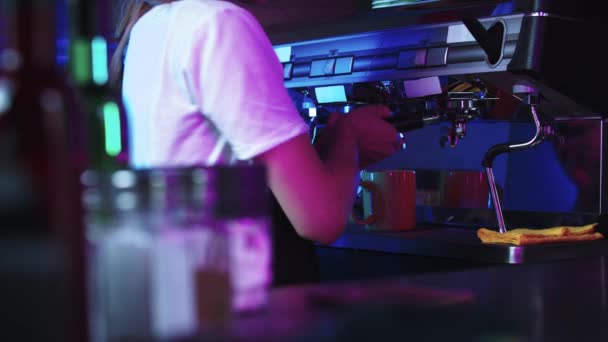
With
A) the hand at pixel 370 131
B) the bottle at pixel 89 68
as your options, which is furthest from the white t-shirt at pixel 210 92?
the bottle at pixel 89 68

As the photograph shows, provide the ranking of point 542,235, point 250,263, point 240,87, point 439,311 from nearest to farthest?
point 250,263 < point 439,311 < point 240,87 < point 542,235

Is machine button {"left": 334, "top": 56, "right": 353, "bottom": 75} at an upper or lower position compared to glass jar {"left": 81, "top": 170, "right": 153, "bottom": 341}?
upper

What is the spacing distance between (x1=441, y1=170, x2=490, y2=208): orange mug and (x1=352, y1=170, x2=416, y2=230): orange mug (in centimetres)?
9

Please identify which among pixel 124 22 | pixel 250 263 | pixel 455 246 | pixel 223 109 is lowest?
pixel 455 246

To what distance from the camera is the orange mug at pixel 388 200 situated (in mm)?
1943

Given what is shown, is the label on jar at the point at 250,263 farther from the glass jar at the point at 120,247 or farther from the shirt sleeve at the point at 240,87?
the shirt sleeve at the point at 240,87

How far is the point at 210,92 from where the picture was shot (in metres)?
1.06

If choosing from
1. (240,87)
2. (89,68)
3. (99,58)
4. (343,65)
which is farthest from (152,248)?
(343,65)

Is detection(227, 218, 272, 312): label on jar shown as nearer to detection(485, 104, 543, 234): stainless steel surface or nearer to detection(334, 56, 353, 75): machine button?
detection(485, 104, 543, 234): stainless steel surface

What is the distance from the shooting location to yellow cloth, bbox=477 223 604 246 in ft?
5.36

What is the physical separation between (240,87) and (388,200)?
971mm

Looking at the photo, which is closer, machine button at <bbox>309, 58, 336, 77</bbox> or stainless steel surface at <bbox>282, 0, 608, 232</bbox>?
stainless steel surface at <bbox>282, 0, 608, 232</bbox>

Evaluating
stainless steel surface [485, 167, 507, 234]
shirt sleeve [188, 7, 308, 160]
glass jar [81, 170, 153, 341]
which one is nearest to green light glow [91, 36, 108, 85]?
glass jar [81, 170, 153, 341]

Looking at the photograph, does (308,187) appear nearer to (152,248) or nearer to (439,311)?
(439,311)
